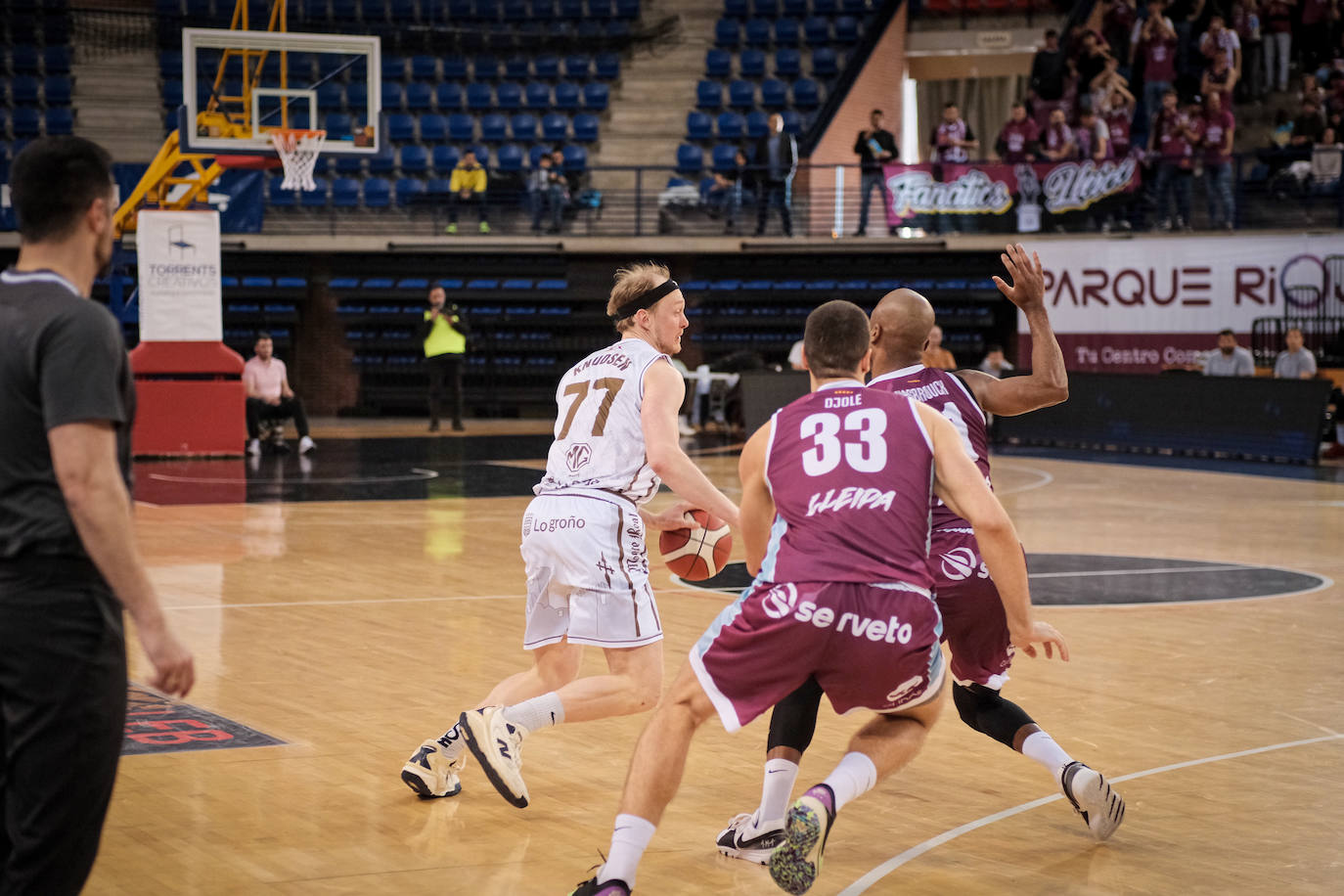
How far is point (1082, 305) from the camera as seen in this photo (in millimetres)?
23141

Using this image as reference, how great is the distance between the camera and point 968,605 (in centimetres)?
485

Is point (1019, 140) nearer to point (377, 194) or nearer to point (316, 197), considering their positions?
point (377, 194)

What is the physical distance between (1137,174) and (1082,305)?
199 centimetres

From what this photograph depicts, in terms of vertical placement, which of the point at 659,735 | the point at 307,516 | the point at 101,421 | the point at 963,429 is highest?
the point at 101,421

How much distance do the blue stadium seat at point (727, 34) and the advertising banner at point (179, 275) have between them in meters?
13.3

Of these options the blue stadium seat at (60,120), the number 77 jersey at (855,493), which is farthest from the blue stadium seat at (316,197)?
the number 77 jersey at (855,493)

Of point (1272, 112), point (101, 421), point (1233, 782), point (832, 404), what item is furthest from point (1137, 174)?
point (101, 421)

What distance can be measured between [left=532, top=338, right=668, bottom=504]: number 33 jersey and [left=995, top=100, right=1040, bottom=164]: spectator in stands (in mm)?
19755

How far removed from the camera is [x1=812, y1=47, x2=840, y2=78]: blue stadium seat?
1114 inches

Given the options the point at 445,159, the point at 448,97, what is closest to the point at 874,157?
the point at 445,159

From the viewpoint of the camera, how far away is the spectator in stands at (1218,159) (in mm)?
22031

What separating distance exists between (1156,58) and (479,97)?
11.7 metres

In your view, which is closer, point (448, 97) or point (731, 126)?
point (731, 126)

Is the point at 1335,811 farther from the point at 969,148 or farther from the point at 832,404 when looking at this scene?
the point at 969,148
